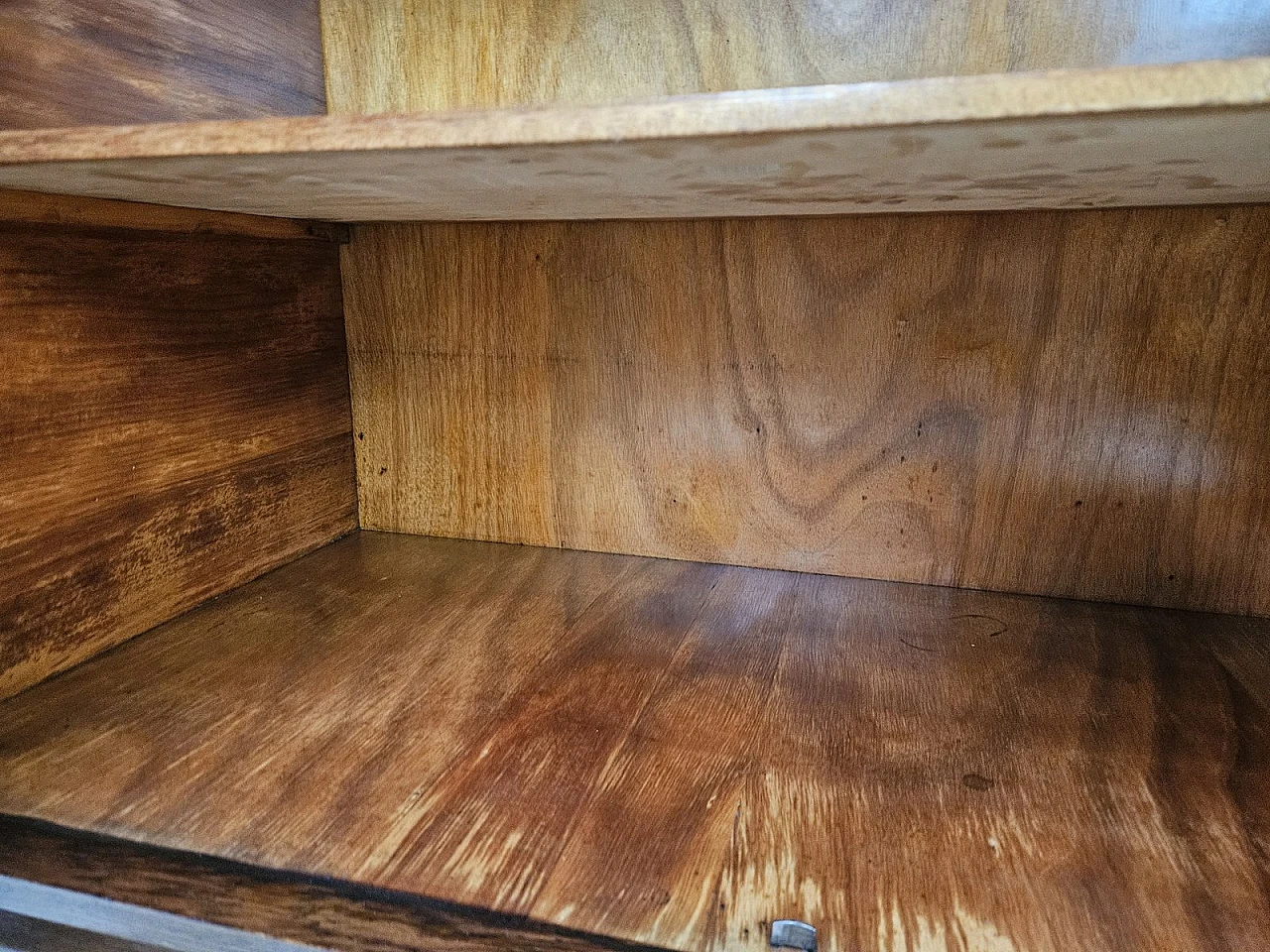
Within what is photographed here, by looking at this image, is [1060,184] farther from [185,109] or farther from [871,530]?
[185,109]

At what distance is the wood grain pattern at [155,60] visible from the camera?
0.59 m

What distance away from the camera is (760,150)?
0.44 metres

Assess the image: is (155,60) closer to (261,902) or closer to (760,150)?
(760,150)

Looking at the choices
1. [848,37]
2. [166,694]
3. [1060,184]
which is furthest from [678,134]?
[166,694]

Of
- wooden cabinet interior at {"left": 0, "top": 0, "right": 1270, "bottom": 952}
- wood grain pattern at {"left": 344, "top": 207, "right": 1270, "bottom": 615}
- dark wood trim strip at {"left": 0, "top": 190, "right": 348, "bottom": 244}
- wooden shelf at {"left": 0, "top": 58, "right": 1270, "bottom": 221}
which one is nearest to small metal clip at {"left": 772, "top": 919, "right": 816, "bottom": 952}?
wooden cabinet interior at {"left": 0, "top": 0, "right": 1270, "bottom": 952}

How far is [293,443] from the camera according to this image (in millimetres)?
957

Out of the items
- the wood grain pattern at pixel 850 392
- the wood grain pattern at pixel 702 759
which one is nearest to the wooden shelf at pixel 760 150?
the wood grain pattern at pixel 850 392

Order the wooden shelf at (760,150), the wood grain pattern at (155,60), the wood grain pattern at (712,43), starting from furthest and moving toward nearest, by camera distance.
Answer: the wood grain pattern at (712,43) < the wood grain pattern at (155,60) < the wooden shelf at (760,150)

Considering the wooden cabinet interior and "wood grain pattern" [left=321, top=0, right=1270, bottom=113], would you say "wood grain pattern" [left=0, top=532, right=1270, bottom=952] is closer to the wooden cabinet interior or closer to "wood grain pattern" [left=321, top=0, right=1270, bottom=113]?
the wooden cabinet interior

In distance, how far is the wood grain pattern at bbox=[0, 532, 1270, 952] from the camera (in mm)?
441

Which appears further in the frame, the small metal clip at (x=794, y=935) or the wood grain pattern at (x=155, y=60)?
the wood grain pattern at (x=155, y=60)

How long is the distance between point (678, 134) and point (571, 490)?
634 millimetres

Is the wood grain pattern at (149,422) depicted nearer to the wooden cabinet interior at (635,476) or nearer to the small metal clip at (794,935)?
the wooden cabinet interior at (635,476)

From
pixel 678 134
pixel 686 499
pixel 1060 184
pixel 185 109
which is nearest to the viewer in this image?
pixel 678 134
